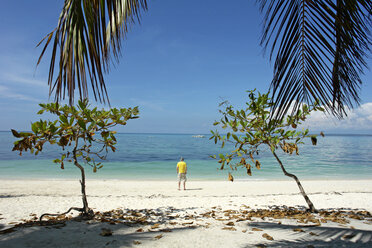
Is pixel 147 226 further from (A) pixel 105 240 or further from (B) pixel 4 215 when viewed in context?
(B) pixel 4 215

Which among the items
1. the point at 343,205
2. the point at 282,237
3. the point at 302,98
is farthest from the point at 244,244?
the point at 343,205

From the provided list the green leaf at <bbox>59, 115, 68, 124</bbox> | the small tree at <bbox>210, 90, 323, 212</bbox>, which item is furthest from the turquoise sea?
the green leaf at <bbox>59, 115, 68, 124</bbox>

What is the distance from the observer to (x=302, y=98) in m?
1.51

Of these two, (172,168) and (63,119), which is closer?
(63,119)

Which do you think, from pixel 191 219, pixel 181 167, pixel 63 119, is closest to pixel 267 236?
pixel 191 219

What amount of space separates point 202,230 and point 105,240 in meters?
1.55

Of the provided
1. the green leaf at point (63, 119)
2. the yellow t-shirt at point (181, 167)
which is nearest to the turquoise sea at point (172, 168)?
the green leaf at point (63, 119)

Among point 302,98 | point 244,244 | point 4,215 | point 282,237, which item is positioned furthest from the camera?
point 4,215

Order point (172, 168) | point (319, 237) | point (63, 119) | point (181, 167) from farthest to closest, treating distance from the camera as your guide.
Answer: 1. point (172, 168)
2. point (181, 167)
3. point (319, 237)
4. point (63, 119)

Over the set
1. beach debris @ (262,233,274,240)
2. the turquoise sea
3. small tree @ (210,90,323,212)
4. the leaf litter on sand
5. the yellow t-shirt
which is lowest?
the turquoise sea

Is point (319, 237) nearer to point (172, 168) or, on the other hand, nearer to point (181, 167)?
point (181, 167)

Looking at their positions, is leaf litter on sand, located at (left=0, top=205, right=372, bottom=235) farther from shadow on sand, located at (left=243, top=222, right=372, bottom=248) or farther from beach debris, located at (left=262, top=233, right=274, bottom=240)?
beach debris, located at (left=262, top=233, right=274, bottom=240)

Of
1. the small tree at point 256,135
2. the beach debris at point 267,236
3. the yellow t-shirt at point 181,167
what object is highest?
the small tree at point 256,135

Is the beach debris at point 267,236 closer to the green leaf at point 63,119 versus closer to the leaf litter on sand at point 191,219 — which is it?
the leaf litter on sand at point 191,219
